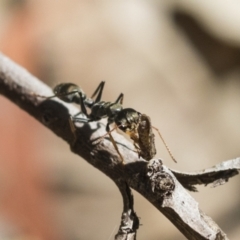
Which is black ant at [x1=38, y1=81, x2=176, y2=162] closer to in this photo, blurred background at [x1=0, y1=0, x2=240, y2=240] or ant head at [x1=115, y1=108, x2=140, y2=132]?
ant head at [x1=115, y1=108, x2=140, y2=132]

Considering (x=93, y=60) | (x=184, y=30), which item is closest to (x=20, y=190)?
(x=93, y=60)

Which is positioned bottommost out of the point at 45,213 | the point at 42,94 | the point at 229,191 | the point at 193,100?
the point at 45,213

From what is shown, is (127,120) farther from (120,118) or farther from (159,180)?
(159,180)

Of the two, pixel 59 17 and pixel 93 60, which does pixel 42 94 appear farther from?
pixel 59 17

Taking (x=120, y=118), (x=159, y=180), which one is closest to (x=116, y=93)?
(x=120, y=118)

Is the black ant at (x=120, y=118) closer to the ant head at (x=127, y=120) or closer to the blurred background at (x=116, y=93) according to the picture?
the ant head at (x=127, y=120)
